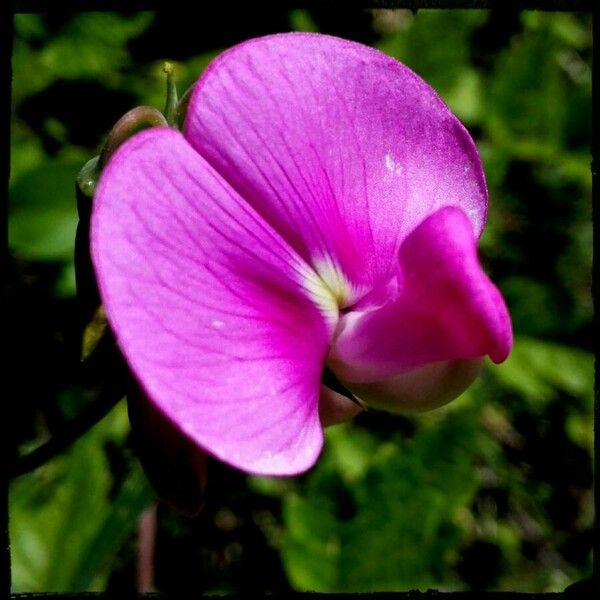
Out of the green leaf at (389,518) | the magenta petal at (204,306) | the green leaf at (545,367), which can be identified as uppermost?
the magenta petal at (204,306)

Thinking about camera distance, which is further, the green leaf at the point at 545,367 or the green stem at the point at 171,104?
the green leaf at the point at 545,367

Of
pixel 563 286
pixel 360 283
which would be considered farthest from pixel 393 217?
pixel 563 286

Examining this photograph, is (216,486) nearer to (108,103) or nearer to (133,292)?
(108,103)

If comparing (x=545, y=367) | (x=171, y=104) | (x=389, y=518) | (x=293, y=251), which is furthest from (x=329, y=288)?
(x=545, y=367)

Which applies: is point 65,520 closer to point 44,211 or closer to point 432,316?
point 44,211

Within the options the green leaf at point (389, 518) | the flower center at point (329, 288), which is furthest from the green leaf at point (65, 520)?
the flower center at point (329, 288)

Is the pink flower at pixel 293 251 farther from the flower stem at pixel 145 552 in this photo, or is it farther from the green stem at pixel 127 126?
the flower stem at pixel 145 552

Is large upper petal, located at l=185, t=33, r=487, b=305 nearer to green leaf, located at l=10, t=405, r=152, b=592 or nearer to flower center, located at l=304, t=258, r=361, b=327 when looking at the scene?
flower center, located at l=304, t=258, r=361, b=327
